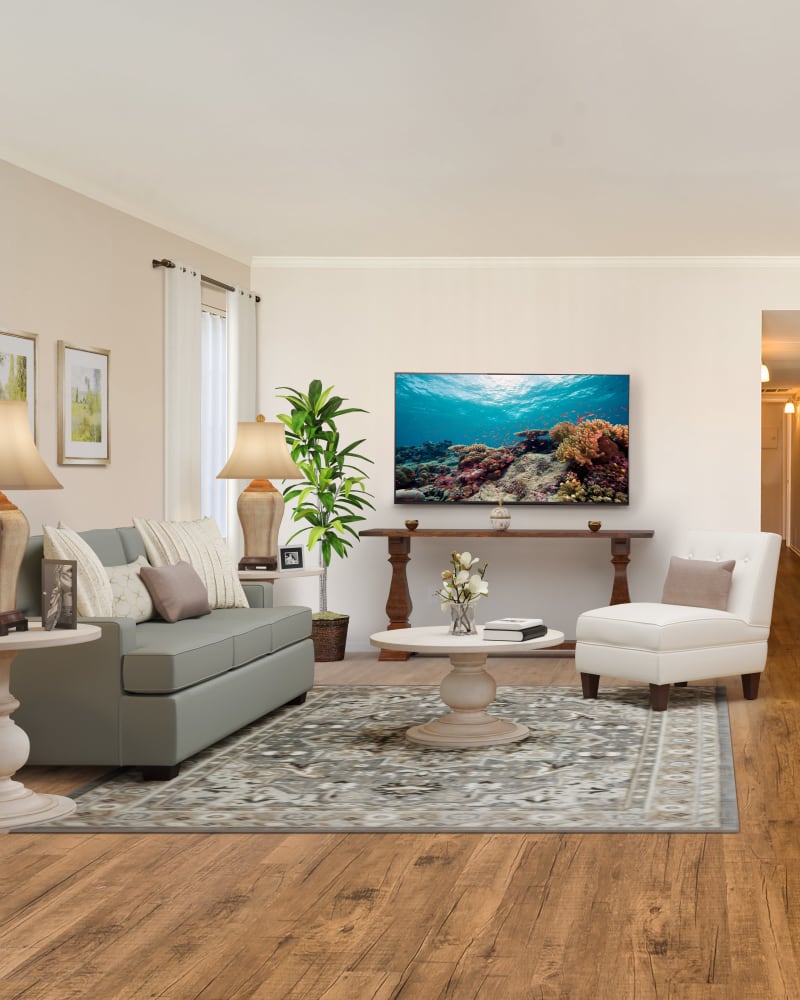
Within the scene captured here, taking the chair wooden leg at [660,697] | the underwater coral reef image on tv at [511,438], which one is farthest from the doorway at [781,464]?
the chair wooden leg at [660,697]

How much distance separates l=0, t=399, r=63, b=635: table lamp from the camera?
4.25 meters

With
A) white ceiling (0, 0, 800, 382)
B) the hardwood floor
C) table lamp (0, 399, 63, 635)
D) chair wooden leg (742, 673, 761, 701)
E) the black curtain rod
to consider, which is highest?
white ceiling (0, 0, 800, 382)

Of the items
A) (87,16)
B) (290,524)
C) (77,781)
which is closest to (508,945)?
(77,781)

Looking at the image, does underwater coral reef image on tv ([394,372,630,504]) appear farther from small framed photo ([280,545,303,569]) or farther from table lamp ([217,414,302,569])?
table lamp ([217,414,302,569])

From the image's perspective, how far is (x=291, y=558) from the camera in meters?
7.39

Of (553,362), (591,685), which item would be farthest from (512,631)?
(553,362)

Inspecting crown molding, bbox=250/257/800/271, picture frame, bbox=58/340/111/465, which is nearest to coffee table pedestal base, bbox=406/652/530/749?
picture frame, bbox=58/340/111/465

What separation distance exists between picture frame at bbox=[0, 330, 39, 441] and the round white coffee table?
78.2 inches

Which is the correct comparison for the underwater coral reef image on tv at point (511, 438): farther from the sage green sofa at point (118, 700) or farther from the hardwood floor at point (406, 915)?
the hardwood floor at point (406, 915)

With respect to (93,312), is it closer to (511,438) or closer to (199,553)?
(199,553)

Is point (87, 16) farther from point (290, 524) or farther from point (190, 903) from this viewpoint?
point (290, 524)

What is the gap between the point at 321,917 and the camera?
3.02 m

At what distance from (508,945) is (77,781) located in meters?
2.26

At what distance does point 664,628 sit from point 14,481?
3263 millimetres
